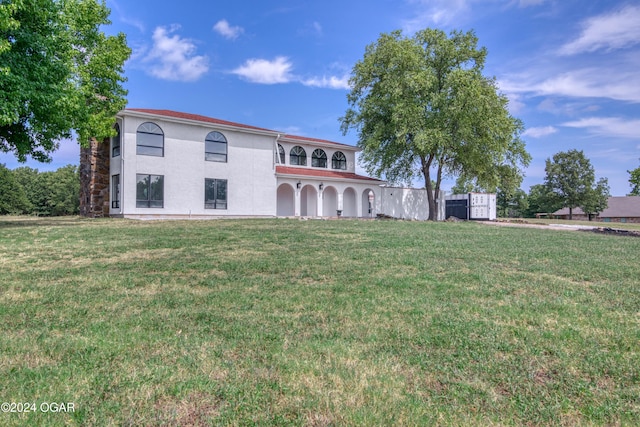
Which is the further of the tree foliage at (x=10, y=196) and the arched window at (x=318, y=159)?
the tree foliage at (x=10, y=196)

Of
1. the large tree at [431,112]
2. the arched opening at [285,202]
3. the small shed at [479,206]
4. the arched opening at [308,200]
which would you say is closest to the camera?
the large tree at [431,112]

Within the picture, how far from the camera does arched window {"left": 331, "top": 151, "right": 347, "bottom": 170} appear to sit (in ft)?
97.6

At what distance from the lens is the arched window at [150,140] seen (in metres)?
20.1

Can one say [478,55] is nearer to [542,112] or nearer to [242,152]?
[542,112]

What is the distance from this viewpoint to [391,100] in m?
26.1

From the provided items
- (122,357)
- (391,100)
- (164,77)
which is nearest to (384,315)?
(122,357)

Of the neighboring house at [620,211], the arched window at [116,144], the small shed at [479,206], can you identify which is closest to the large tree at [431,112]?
the small shed at [479,206]

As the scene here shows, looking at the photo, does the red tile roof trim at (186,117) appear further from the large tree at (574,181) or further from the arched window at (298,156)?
the large tree at (574,181)

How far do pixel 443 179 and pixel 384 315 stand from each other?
28275mm

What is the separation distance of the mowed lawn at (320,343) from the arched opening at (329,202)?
853 inches

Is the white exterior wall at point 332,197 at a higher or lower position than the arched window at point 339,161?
lower

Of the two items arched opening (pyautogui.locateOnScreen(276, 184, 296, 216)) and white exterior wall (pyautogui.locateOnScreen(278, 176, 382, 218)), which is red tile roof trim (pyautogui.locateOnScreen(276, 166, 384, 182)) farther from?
arched opening (pyautogui.locateOnScreen(276, 184, 296, 216))

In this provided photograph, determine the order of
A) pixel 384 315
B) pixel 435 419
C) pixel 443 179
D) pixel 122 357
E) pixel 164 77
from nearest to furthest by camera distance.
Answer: pixel 435 419 → pixel 122 357 → pixel 384 315 → pixel 164 77 → pixel 443 179

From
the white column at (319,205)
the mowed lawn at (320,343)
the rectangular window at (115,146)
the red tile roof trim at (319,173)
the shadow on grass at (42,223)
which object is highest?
the rectangular window at (115,146)
